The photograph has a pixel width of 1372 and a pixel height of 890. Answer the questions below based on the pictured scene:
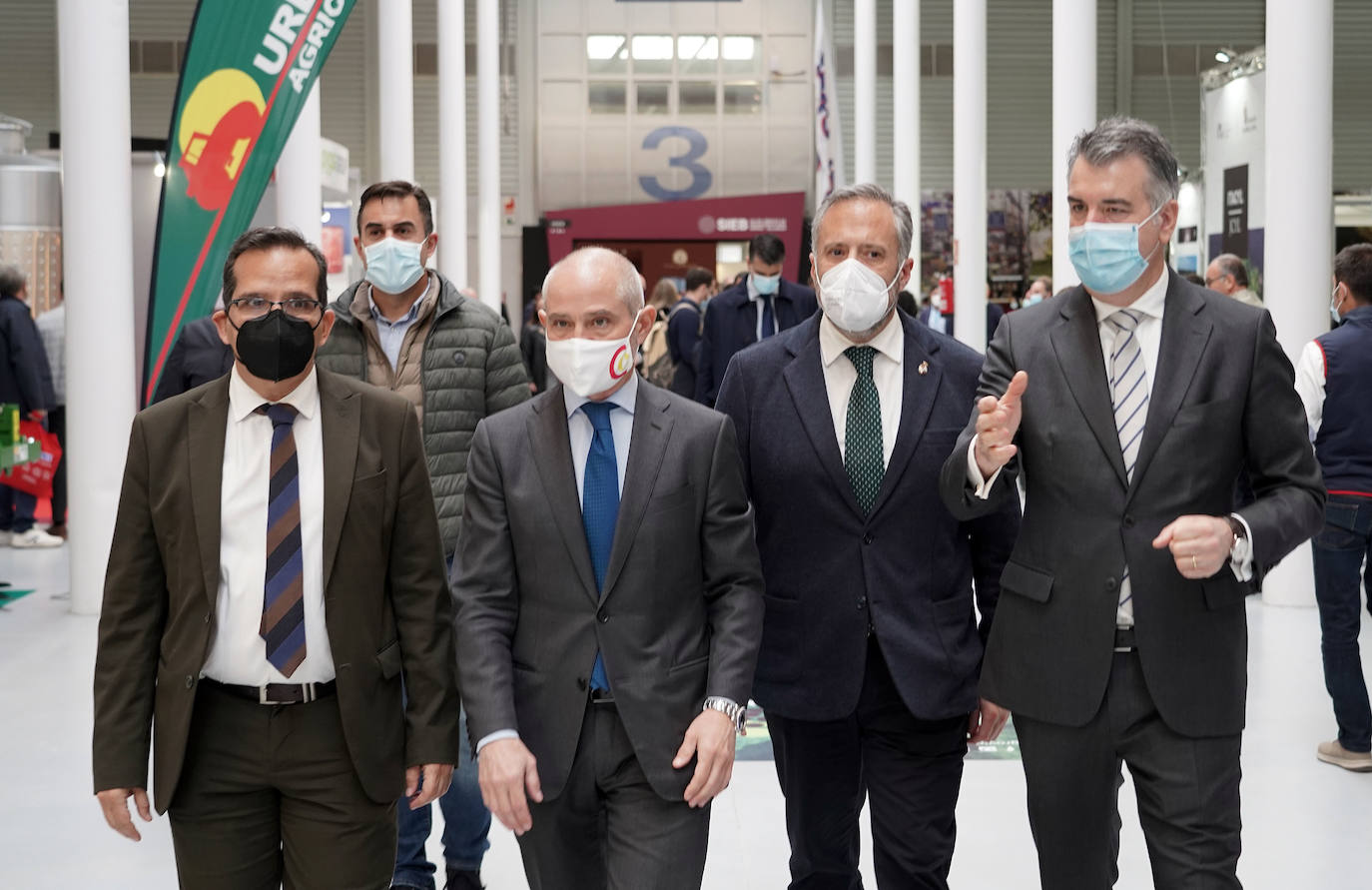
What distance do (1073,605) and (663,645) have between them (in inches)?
29.2

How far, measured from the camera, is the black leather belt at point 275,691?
9.00ft

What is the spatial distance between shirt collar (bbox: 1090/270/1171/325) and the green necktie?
1.71ft

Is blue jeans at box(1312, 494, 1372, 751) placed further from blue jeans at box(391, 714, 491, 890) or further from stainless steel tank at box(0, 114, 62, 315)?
stainless steel tank at box(0, 114, 62, 315)

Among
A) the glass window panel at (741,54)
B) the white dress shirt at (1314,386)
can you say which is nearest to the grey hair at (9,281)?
the white dress shirt at (1314,386)

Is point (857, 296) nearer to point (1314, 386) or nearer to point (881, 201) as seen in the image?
point (881, 201)

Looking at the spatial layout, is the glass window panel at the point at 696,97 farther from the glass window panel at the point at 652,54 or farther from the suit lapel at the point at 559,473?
the suit lapel at the point at 559,473

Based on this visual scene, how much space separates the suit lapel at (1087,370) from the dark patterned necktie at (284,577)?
1352 mm

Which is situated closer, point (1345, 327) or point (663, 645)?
point (663, 645)

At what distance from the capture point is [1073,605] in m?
2.84

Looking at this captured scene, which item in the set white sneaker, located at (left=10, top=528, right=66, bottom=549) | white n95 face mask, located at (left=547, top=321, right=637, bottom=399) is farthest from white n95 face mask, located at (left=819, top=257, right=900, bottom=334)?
white sneaker, located at (left=10, top=528, right=66, bottom=549)

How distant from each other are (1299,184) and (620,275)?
688 centimetres

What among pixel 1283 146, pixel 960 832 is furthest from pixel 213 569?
pixel 1283 146

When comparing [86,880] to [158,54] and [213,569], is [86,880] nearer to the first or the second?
[213,569]

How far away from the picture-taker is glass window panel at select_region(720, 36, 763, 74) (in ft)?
93.9
